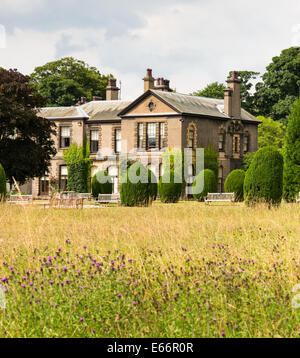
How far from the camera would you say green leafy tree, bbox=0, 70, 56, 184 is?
36250mm

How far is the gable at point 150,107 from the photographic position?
46.0m

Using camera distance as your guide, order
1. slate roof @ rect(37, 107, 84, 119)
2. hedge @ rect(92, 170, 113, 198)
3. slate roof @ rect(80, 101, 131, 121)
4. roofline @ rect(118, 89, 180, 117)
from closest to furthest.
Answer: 1. hedge @ rect(92, 170, 113, 198)
2. roofline @ rect(118, 89, 180, 117)
3. slate roof @ rect(80, 101, 131, 121)
4. slate roof @ rect(37, 107, 84, 119)

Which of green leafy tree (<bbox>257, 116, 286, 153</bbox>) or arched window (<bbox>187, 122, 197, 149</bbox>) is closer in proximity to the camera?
arched window (<bbox>187, 122, 197, 149</bbox>)

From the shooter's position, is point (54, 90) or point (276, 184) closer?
point (276, 184)

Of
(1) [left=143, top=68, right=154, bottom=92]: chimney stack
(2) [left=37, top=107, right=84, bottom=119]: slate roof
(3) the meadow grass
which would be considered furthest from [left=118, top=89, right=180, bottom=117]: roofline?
(3) the meadow grass

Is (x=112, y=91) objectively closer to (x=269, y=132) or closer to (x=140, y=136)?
(x=140, y=136)

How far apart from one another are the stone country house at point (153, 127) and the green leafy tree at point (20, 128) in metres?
10.5

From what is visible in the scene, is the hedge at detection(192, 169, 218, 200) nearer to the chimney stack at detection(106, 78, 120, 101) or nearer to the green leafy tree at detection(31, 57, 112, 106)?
the chimney stack at detection(106, 78, 120, 101)

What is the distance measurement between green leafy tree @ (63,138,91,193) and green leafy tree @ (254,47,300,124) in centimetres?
1863

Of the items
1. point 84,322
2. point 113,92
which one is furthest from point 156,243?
point 113,92


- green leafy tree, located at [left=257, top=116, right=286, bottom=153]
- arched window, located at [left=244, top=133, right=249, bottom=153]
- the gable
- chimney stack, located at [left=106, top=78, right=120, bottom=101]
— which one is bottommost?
arched window, located at [left=244, top=133, right=249, bottom=153]

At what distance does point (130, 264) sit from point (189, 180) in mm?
35748
